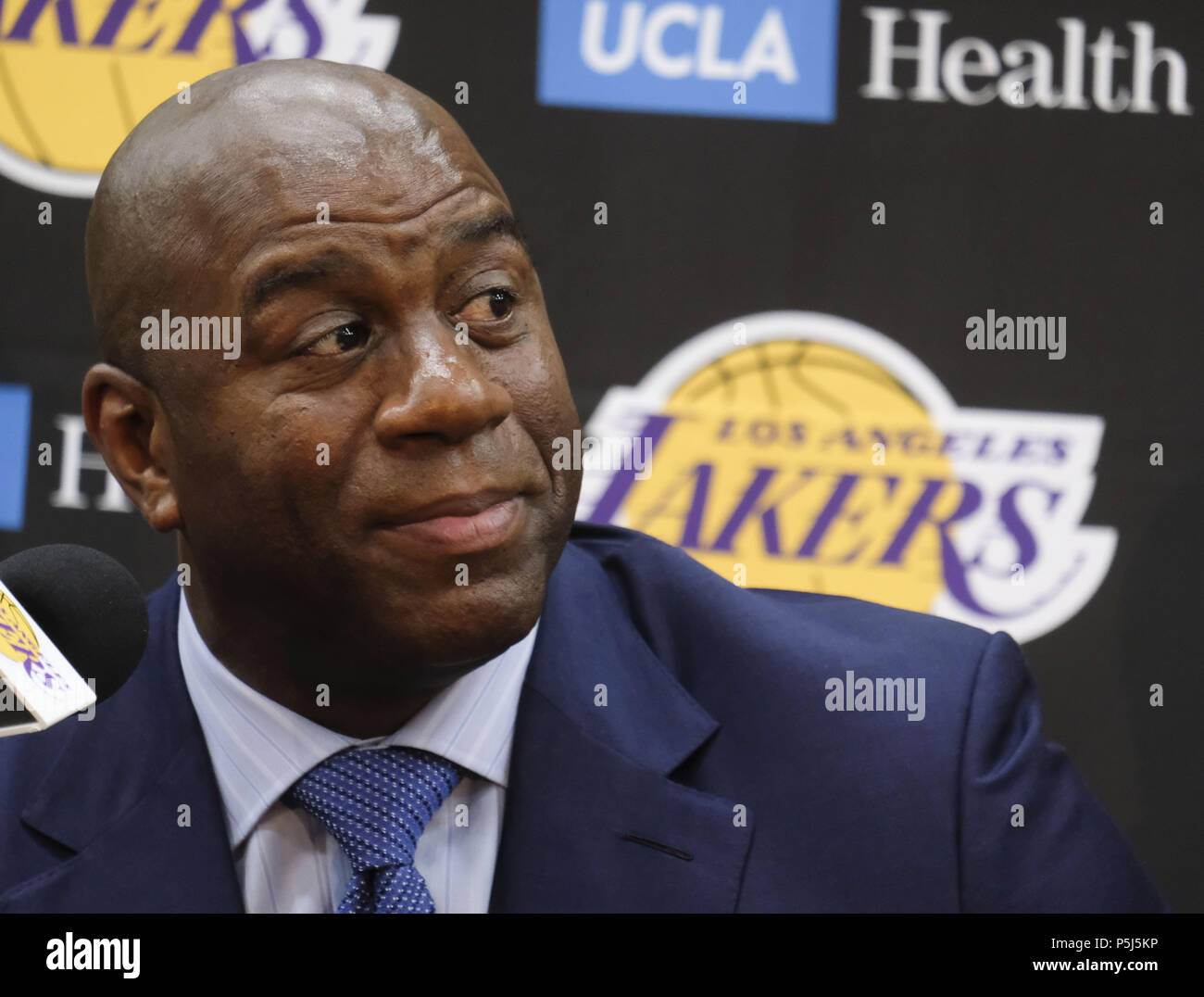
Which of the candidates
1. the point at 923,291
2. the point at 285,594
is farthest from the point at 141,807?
the point at 923,291

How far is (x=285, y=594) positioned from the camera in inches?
55.0

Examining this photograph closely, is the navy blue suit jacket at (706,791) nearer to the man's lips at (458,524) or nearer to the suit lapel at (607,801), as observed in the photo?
the suit lapel at (607,801)

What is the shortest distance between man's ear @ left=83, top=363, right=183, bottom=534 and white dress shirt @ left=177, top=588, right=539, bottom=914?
21 centimetres

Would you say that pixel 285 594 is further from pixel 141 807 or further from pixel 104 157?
pixel 104 157

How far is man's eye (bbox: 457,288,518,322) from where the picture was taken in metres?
1.35

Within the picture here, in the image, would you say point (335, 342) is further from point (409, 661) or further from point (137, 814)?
point (137, 814)

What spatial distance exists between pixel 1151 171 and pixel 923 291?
385mm

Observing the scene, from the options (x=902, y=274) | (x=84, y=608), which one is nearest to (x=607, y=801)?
(x=84, y=608)

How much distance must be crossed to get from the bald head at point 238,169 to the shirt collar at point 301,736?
34cm

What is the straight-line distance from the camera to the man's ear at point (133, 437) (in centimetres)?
145

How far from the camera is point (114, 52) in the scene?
7.06 feet

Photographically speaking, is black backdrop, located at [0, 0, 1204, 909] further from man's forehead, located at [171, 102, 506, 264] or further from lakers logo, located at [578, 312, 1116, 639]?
man's forehead, located at [171, 102, 506, 264]

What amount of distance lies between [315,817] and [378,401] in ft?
1.43

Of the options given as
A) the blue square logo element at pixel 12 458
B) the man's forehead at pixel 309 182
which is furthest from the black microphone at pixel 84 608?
the blue square logo element at pixel 12 458
